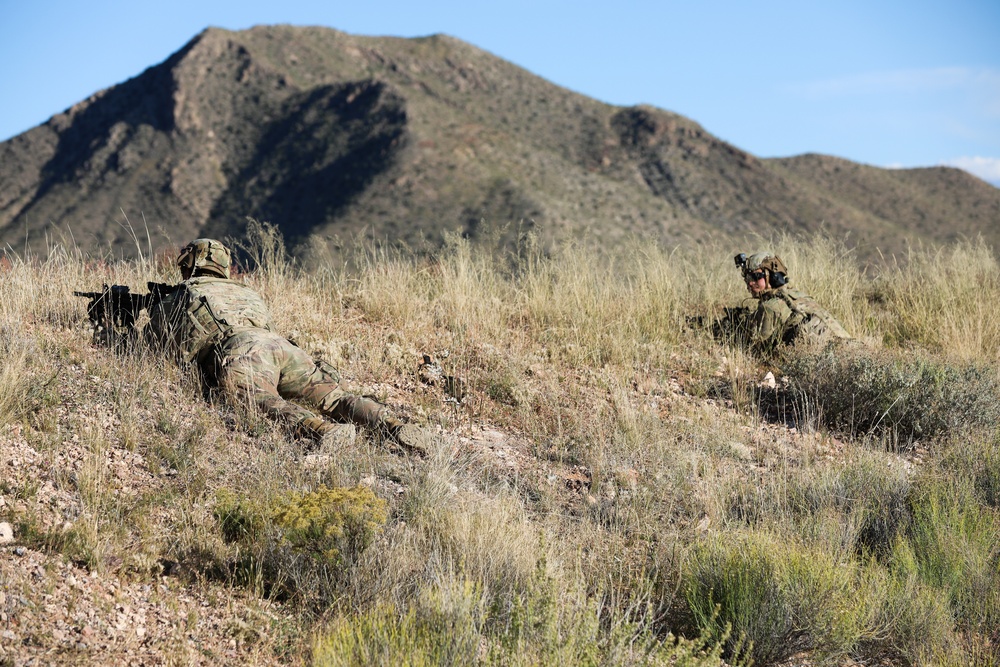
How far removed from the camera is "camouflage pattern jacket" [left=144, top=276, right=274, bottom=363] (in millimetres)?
4930

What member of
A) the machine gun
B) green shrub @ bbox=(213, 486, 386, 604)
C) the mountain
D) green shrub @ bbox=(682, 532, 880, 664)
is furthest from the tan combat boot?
the mountain

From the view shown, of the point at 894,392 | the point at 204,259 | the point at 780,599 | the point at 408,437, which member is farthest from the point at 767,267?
the point at 204,259

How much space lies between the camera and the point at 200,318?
498cm

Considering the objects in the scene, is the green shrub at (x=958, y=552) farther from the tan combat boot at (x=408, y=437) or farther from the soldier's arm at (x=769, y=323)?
the soldier's arm at (x=769, y=323)

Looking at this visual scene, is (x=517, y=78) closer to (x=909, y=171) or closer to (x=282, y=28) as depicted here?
(x=282, y=28)

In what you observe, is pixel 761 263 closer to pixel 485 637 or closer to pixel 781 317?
pixel 781 317

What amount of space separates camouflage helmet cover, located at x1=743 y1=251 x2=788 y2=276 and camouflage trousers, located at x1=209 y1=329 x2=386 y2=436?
3.63 metres

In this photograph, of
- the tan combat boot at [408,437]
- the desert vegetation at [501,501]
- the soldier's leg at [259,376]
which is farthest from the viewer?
the soldier's leg at [259,376]

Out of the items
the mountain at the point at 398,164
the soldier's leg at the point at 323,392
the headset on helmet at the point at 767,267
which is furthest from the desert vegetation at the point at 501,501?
the mountain at the point at 398,164

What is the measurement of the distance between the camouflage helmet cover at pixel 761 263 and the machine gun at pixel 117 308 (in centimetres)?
461

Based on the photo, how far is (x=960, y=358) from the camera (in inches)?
247

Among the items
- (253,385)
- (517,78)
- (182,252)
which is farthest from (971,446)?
(517,78)

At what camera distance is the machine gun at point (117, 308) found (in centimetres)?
520

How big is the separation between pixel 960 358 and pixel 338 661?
18.7ft
